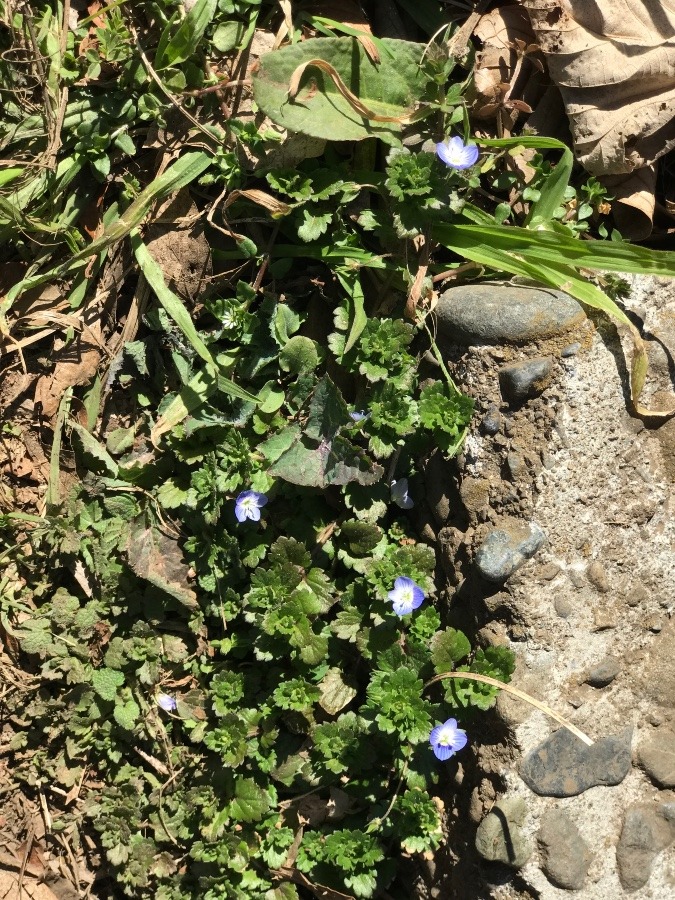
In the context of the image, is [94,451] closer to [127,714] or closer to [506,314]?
[127,714]

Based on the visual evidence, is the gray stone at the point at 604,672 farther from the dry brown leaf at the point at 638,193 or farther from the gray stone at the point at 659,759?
the dry brown leaf at the point at 638,193

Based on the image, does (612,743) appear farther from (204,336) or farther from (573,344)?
(204,336)

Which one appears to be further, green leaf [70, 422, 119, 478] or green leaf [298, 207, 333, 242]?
green leaf [70, 422, 119, 478]

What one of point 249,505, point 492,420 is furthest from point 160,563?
point 492,420

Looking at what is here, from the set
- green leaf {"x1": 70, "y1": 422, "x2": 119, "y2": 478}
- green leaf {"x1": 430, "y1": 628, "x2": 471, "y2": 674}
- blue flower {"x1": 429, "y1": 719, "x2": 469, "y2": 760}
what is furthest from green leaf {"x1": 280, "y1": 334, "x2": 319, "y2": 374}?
blue flower {"x1": 429, "y1": 719, "x2": 469, "y2": 760}

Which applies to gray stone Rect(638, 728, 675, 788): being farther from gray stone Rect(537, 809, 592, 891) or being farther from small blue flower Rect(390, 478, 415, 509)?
small blue flower Rect(390, 478, 415, 509)

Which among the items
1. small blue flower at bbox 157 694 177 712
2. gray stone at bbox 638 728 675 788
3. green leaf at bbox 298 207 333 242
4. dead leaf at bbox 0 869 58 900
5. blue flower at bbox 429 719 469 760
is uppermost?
green leaf at bbox 298 207 333 242
